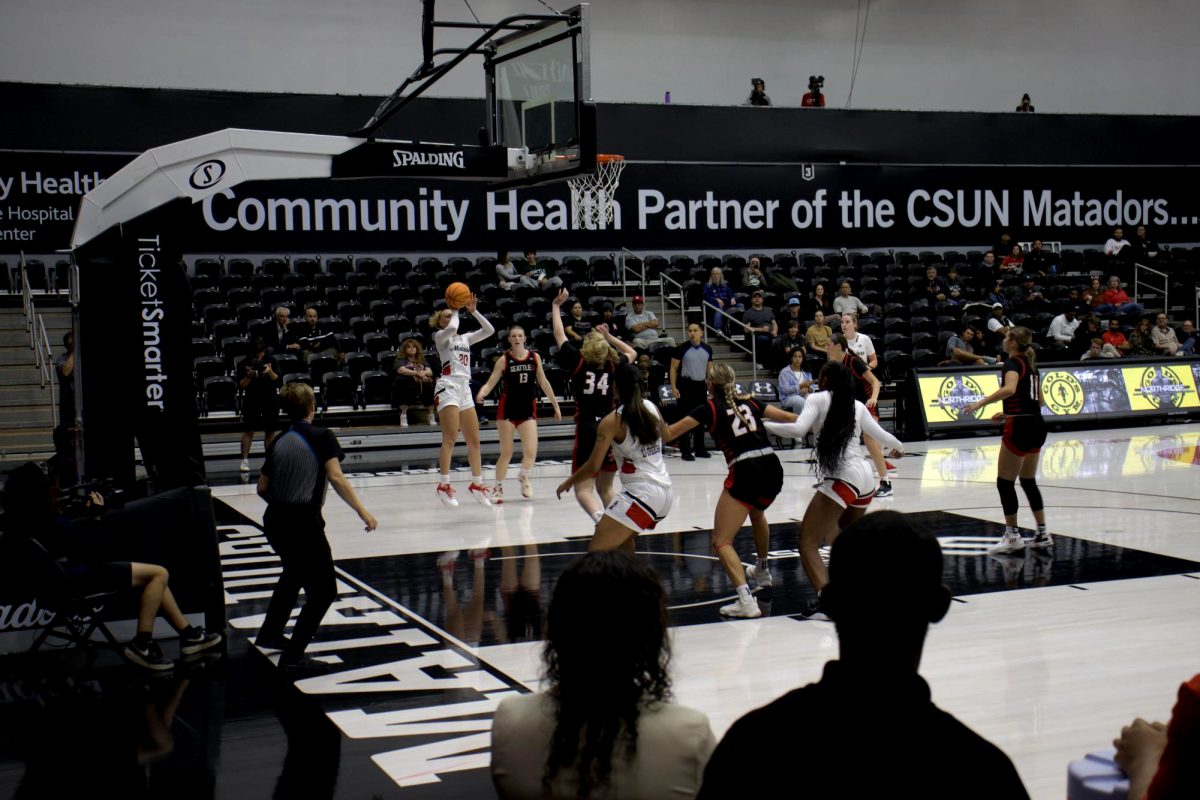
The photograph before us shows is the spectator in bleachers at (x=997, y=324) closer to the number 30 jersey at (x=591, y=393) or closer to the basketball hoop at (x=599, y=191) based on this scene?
the basketball hoop at (x=599, y=191)

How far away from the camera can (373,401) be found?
736 inches

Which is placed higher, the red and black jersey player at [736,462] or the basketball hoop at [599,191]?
the basketball hoop at [599,191]

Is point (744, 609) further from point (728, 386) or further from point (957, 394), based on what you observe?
point (957, 394)

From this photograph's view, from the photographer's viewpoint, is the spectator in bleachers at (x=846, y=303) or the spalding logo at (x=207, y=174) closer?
the spalding logo at (x=207, y=174)

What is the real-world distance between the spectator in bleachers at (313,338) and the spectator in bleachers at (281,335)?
11cm

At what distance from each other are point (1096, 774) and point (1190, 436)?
1837 centimetres

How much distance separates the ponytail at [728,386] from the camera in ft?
26.7

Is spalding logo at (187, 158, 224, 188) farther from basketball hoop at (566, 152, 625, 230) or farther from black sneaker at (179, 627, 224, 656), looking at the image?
basketball hoop at (566, 152, 625, 230)

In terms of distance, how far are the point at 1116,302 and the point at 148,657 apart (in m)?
22.0

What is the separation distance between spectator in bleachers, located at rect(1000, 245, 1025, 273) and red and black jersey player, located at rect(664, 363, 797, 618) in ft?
62.2

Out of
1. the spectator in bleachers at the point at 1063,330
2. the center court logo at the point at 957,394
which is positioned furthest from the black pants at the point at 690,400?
the spectator in bleachers at the point at 1063,330

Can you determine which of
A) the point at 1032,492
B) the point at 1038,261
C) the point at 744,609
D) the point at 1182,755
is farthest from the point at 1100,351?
the point at 1182,755

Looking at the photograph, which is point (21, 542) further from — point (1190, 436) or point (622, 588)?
point (1190, 436)

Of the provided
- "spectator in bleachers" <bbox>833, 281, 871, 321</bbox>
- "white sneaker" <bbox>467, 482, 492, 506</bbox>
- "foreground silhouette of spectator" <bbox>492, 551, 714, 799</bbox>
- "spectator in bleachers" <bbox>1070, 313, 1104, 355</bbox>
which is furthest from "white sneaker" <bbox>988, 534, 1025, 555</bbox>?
"spectator in bleachers" <bbox>1070, 313, 1104, 355</bbox>
